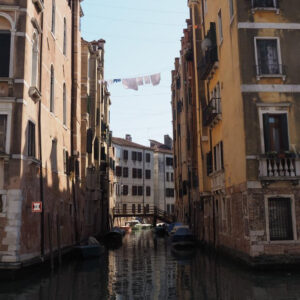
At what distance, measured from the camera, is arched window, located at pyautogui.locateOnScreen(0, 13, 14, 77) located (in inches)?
640

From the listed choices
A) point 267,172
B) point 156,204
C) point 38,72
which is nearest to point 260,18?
→ point 267,172

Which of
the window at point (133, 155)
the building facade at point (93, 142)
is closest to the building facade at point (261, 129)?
the building facade at point (93, 142)

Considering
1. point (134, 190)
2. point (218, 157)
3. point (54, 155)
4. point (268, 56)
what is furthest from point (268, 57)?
point (134, 190)

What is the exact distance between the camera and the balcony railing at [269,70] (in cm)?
1717

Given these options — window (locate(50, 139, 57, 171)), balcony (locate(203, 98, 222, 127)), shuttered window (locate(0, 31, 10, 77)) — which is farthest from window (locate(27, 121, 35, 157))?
balcony (locate(203, 98, 222, 127))

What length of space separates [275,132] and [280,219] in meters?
3.61

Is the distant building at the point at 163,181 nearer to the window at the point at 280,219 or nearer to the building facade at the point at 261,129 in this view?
the building facade at the point at 261,129

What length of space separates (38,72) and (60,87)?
4.56 m

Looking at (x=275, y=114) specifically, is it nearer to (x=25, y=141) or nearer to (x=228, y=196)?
(x=228, y=196)

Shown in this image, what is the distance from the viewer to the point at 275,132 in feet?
55.9

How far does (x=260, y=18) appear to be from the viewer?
57.7 ft

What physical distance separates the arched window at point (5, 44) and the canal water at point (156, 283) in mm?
8190

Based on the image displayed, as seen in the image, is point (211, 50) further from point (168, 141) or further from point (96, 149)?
point (168, 141)

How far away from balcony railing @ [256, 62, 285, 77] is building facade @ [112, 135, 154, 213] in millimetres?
42138
